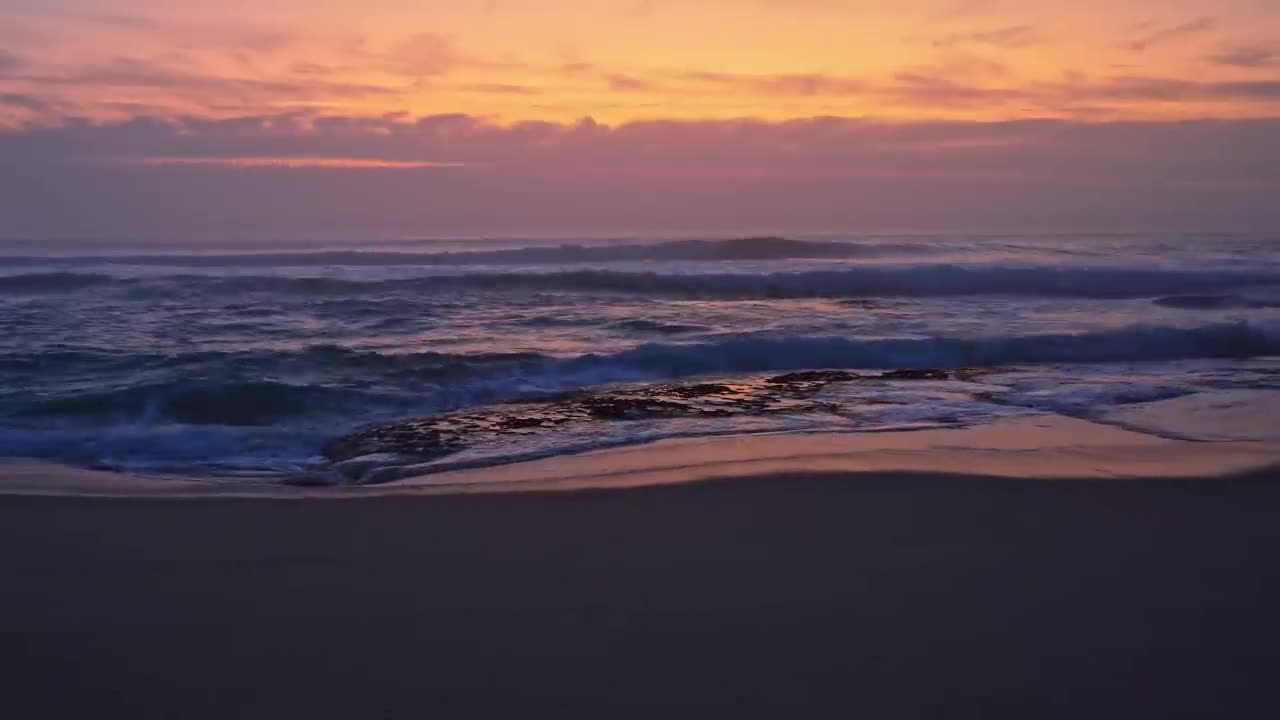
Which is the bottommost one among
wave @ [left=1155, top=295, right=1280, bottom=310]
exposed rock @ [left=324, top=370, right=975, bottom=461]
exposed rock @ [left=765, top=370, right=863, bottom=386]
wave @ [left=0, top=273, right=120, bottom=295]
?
exposed rock @ [left=324, top=370, right=975, bottom=461]

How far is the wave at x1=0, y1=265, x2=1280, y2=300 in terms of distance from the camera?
1847 cm

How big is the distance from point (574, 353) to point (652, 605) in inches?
288

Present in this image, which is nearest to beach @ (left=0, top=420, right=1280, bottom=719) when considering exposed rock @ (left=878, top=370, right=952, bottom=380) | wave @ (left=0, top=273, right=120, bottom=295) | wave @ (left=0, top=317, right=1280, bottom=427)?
wave @ (left=0, top=317, right=1280, bottom=427)

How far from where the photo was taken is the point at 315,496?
5074 mm

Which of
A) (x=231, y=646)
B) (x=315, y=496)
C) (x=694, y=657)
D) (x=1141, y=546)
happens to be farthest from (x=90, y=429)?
(x=1141, y=546)

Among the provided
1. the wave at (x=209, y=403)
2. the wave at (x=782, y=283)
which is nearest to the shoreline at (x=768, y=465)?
the wave at (x=209, y=403)

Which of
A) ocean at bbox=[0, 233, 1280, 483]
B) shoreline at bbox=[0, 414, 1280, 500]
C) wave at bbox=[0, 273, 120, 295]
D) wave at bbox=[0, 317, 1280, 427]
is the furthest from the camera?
wave at bbox=[0, 273, 120, 295]

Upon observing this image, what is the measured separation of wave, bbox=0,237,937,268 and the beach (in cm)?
1916

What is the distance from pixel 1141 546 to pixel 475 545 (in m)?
2.55

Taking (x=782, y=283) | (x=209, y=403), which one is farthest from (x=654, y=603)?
(x=782, y=283)

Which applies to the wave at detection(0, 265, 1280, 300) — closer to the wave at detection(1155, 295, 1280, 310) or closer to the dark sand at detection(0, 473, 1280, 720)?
the wave at detection(1155, 295, 1280, 310)

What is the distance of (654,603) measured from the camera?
3523mm

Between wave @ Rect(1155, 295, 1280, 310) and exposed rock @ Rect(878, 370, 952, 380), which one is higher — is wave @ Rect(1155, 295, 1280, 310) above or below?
above

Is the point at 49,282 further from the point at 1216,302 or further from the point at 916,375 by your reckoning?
the point at 1216,302
